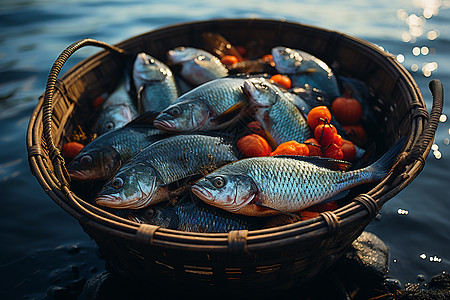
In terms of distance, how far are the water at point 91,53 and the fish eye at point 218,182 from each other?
1362 millimetres

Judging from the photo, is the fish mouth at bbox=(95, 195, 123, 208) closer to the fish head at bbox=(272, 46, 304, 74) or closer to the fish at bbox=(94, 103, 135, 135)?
the fish at bbox=(94, 103, 135, 135)

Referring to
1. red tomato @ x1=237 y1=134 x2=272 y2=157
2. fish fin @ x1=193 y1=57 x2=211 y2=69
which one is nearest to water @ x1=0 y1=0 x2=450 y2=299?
red tomato @ x1=237 y1=134 x2=272 y2=157

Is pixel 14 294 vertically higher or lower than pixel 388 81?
lower

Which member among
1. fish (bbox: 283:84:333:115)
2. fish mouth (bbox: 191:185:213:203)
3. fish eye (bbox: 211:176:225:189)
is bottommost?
fish mouth (bbox: 191:185:213:203)

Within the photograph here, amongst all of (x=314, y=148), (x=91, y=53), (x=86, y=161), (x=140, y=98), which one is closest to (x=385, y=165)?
(x=314, y=148)

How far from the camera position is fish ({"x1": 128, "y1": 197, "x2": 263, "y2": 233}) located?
187cm

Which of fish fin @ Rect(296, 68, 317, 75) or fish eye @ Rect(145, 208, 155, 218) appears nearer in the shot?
fish eye @ Rect(145, 208, 155, 218)

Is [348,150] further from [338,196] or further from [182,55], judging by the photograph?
[182,55]

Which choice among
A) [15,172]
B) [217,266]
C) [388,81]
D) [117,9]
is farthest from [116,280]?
[117,9]

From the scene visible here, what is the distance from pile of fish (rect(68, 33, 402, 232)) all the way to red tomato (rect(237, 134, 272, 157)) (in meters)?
0.05

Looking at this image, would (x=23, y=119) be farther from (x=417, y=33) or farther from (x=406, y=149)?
(x=417, y=33)

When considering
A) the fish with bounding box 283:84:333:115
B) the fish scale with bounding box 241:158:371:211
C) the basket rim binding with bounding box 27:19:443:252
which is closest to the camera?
the basket rim binding with bounding box 27:19:443:252

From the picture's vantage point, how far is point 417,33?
6.44 metres

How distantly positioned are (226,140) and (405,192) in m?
2.02
